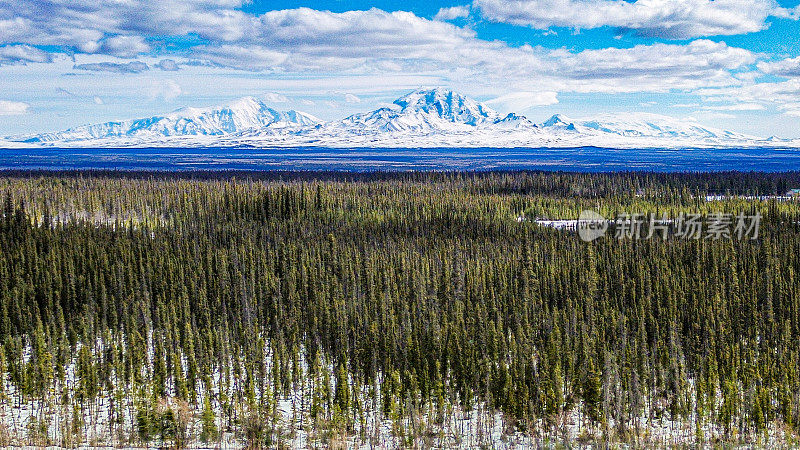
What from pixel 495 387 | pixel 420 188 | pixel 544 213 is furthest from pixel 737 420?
pixel 420 188

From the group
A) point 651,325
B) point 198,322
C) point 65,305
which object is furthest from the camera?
point 65,305

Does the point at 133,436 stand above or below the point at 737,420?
above

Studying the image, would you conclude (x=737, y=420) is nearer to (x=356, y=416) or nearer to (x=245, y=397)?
(x=356, y=416)

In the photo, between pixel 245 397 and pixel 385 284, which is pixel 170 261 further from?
pixel 245 397

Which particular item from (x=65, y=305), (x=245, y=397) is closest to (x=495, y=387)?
(x=245, y=397)

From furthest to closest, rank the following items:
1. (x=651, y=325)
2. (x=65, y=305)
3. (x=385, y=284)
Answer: (x=385, y=284) → (x=65, y=305) → (x=651, y=325)

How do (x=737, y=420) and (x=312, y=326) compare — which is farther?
(x=312, y=326)
